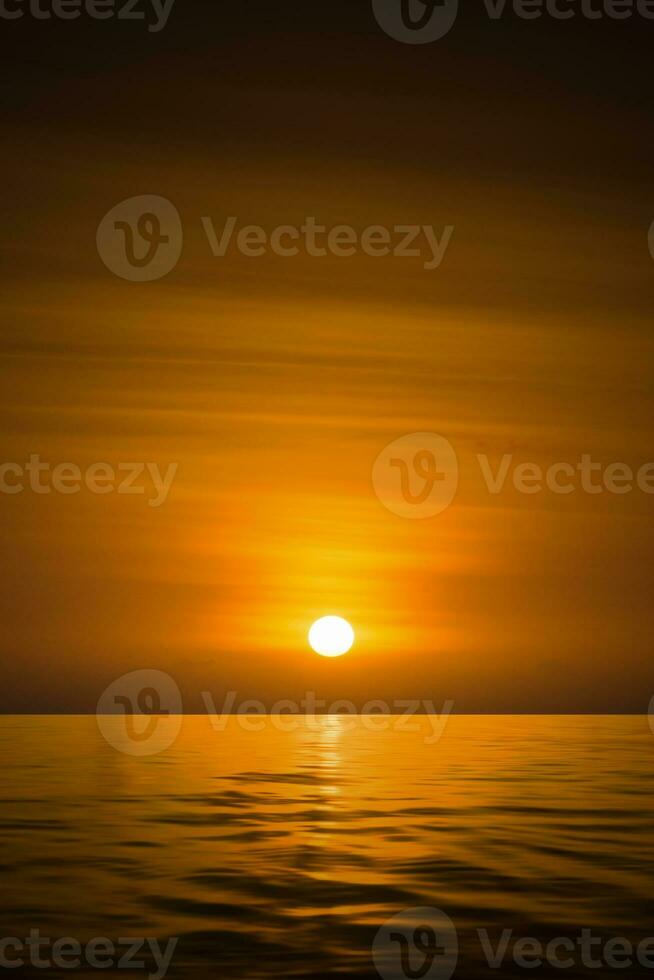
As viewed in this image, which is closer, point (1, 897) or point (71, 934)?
point (71, 934)

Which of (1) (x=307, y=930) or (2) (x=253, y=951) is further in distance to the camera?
(1) (x=307, y=930)

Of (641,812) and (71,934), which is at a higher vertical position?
(641,812)

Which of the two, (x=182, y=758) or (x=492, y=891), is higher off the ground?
(x=182, y=758)

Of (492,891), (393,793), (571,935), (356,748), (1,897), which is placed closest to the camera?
(571,935)

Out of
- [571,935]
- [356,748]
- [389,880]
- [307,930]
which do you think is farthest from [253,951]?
[356,748]

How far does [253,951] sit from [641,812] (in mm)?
15720

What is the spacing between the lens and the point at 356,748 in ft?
190

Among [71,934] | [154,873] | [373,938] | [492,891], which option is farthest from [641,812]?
[71,934]

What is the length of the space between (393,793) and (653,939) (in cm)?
1772

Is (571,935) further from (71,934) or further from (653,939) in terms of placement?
(71,934)

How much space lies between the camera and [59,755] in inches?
1959

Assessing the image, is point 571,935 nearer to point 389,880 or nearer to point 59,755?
point 389,880

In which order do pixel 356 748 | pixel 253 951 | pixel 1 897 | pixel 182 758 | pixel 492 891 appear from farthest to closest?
pixel 356 748 < pixel 182 758 < pixel 492 891 < pixel 1 897 < pixel 253 951

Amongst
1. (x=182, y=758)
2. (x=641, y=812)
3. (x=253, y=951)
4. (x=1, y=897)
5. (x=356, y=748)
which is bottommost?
(x=253, y=951)
